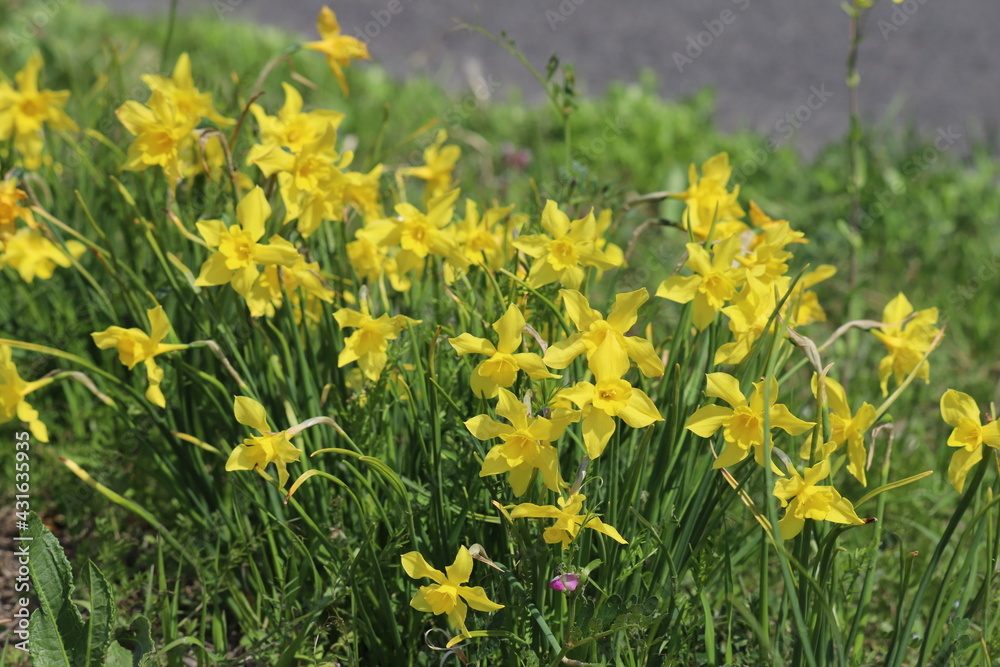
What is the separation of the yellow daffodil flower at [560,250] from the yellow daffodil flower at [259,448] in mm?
497

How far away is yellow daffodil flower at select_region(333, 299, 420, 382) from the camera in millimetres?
1560

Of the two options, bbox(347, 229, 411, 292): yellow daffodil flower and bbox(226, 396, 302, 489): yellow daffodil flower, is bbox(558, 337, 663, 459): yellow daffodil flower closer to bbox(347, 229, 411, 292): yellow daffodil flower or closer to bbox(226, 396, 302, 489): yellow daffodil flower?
bbox(226, 396, 302, 489): yellow daffodil flower

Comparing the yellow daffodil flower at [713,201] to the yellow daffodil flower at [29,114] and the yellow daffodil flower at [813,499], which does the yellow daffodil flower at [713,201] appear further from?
the yellow daffodil flower at [29,114]

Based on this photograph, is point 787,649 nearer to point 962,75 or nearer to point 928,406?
point 928,406

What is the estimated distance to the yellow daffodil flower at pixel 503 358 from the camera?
1355 mm

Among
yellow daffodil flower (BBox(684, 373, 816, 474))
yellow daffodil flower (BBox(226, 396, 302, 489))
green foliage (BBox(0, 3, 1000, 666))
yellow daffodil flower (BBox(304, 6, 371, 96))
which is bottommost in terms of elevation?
green foliage (BBox(0, 3, 1000, 666))

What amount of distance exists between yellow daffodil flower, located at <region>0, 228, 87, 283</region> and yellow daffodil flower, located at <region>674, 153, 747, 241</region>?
4.38 feet

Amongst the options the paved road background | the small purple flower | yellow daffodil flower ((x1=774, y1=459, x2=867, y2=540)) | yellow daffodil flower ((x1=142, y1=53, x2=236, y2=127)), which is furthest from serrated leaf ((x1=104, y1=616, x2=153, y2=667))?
the paved road background

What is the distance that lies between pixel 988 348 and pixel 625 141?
1884mm

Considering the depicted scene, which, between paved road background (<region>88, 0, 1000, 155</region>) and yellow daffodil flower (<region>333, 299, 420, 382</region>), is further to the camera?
paved road background (<region>88, 0, 1000, 155</region>)

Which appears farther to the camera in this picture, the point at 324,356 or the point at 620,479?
the point at 324,356

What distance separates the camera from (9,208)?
191cm

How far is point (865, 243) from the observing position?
12.1 ft

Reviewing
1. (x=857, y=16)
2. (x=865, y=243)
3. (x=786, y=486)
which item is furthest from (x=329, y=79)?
(x=786, y=486)
